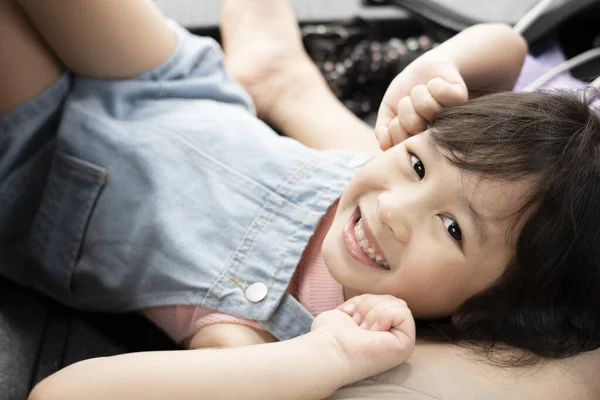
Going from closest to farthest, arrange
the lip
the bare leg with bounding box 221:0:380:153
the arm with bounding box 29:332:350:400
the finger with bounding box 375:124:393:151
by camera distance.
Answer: the arm with bounding box 29:332:350:400, the lip, the finger with bounding box 375:124:393:151, the bare leg with bounding box 221:0:380:153

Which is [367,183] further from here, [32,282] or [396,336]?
[32,282]

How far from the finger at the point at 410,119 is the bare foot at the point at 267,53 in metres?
0.34

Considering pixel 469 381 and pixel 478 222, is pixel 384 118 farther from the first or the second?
pixel 469 381

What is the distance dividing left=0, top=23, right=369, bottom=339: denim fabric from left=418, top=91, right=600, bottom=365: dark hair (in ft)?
0.65

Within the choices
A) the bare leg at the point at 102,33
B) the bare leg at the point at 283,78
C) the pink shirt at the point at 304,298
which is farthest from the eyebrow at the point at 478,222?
the bare leg at the point at 102,33

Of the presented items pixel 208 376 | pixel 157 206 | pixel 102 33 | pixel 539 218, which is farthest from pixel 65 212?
pixel 539 218

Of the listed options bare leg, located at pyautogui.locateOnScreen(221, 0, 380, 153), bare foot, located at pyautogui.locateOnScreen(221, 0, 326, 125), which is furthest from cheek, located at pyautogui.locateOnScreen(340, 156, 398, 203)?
bare foot, located at pyautogui.locateOnScreen(221, 0, 326, 125)

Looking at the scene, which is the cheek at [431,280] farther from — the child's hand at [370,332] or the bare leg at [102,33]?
the bare leg at [102,33]

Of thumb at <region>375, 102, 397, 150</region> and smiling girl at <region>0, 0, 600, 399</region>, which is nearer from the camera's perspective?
smiling girl at <region>0, 0, 600, 399</region>

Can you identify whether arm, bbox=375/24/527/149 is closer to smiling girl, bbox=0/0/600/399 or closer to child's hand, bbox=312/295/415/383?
smiling girl, bbox=0/0/600/399

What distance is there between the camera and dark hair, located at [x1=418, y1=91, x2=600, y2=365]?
663mm

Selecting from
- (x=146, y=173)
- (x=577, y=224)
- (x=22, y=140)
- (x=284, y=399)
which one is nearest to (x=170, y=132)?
(x=146, y=173)

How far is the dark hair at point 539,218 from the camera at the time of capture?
66cm

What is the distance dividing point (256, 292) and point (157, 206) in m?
0.16
